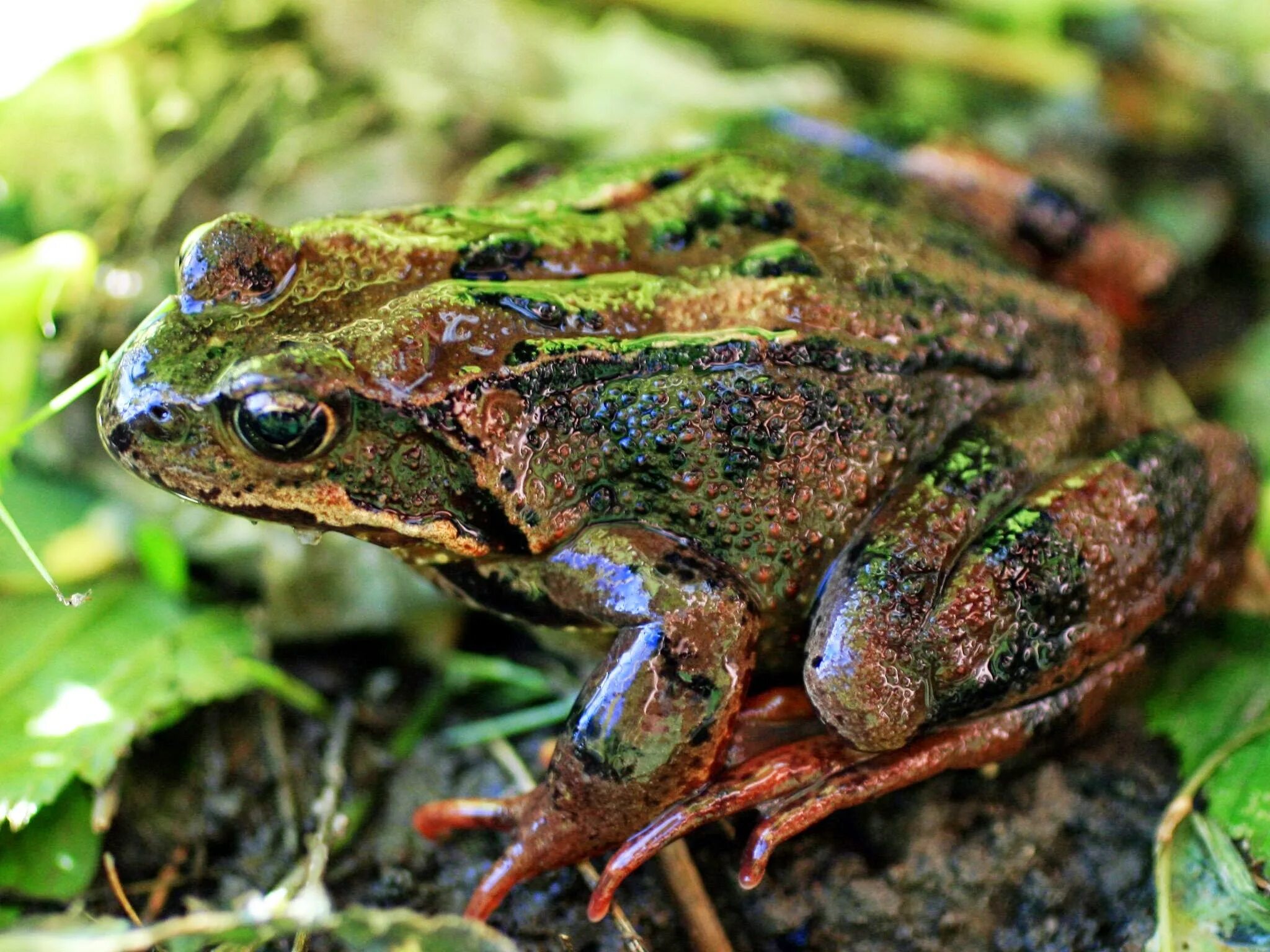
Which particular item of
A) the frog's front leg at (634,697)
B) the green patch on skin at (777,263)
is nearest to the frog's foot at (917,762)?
the frog's front leg at (634,697)

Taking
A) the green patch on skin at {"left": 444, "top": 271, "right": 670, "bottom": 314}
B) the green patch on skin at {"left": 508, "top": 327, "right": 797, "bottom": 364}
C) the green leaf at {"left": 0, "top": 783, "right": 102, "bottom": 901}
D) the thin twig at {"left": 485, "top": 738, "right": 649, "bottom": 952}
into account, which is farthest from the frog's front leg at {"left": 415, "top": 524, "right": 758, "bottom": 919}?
the green leaf at {"left": 0, "top": 783, "right": 102, "bottom": 901}

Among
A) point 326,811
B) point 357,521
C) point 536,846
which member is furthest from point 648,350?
point 326,811

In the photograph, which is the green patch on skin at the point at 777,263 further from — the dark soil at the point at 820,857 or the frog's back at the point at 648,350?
the dark soil at the point at 820,857

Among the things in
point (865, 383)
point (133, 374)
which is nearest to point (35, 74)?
point (133, 374)

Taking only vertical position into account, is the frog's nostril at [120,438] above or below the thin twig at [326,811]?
above

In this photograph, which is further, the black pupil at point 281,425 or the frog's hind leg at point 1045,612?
the frog's hind leg at point 1045,612

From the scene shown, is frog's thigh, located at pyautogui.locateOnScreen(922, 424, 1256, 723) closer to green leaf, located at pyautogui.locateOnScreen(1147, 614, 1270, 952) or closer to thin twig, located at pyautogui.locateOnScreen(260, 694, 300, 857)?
green leaf, located at pyautogui.locateOnScreen(1147, 614, 1270, 952)

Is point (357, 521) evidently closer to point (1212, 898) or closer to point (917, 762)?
point (917, 762)
